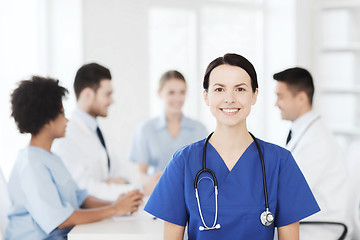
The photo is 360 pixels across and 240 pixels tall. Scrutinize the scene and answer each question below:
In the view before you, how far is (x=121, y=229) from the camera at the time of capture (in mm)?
1991

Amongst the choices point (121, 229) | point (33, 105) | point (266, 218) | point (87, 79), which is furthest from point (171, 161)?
point (87, 79)

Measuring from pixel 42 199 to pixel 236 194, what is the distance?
0.83m

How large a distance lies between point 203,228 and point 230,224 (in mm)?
90

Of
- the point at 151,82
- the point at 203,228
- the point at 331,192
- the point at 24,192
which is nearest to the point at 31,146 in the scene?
the point at 24,192

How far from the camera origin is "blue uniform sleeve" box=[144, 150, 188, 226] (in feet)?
5.25

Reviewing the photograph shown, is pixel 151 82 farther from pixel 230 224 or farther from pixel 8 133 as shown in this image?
pixel 230 224

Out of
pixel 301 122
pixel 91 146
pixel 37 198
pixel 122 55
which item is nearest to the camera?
pixel 37 198

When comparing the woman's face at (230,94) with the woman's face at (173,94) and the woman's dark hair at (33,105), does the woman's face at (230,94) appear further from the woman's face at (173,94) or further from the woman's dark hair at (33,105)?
the woman's face at (173,94)

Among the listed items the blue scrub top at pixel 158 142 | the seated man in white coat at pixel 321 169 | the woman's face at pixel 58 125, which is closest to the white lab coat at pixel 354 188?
Result: the seated man in white coat at pixel 321 169

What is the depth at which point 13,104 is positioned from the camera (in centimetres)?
210

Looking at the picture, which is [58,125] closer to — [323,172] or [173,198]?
[173,198]

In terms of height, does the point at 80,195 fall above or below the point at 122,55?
below

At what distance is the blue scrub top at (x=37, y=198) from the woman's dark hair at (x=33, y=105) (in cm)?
11

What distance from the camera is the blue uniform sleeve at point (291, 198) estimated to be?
159cm
